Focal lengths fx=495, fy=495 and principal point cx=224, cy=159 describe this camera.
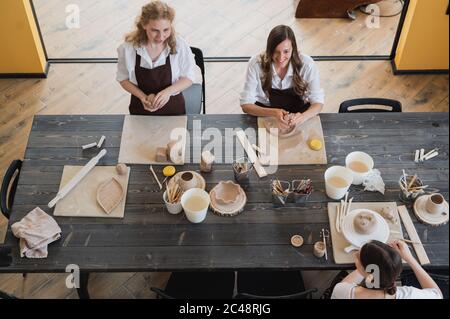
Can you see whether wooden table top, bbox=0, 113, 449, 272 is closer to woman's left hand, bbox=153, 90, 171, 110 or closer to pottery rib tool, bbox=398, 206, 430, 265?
pottery rib tool, bbox=398, 206, 430, 265

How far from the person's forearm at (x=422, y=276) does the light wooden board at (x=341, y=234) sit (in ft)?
0.58

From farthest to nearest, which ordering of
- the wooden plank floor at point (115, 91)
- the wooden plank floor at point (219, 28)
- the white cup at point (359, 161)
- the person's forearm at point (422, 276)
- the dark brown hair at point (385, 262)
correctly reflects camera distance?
the wooden plank floor at point (219, 28) → the wooden plank floor at point (115, 91) → the white cup at point (359, 161) → the person's forearm at point (422, 276) → the dark brown hair at point (385, 262)

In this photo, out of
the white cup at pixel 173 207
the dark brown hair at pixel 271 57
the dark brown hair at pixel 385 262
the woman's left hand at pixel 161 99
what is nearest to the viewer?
the dark brown hair at pixel 385 262

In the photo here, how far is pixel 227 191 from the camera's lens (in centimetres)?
259

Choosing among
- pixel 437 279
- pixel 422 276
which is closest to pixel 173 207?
pixel 422 276

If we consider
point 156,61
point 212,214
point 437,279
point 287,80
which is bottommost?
point 437,279

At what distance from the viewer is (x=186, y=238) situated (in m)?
2.44

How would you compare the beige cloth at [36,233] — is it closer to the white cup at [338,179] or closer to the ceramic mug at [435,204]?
the white cup at [338,179]

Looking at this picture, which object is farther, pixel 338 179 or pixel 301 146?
pixel 301 146

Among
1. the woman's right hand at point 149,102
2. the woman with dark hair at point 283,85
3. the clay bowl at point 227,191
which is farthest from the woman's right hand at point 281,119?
the woman's right hand at point 149,102

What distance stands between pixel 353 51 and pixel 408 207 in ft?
8.04

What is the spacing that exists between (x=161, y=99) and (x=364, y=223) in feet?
4.50

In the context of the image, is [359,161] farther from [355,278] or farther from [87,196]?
[87,196]

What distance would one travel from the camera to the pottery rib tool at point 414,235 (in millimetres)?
2352
